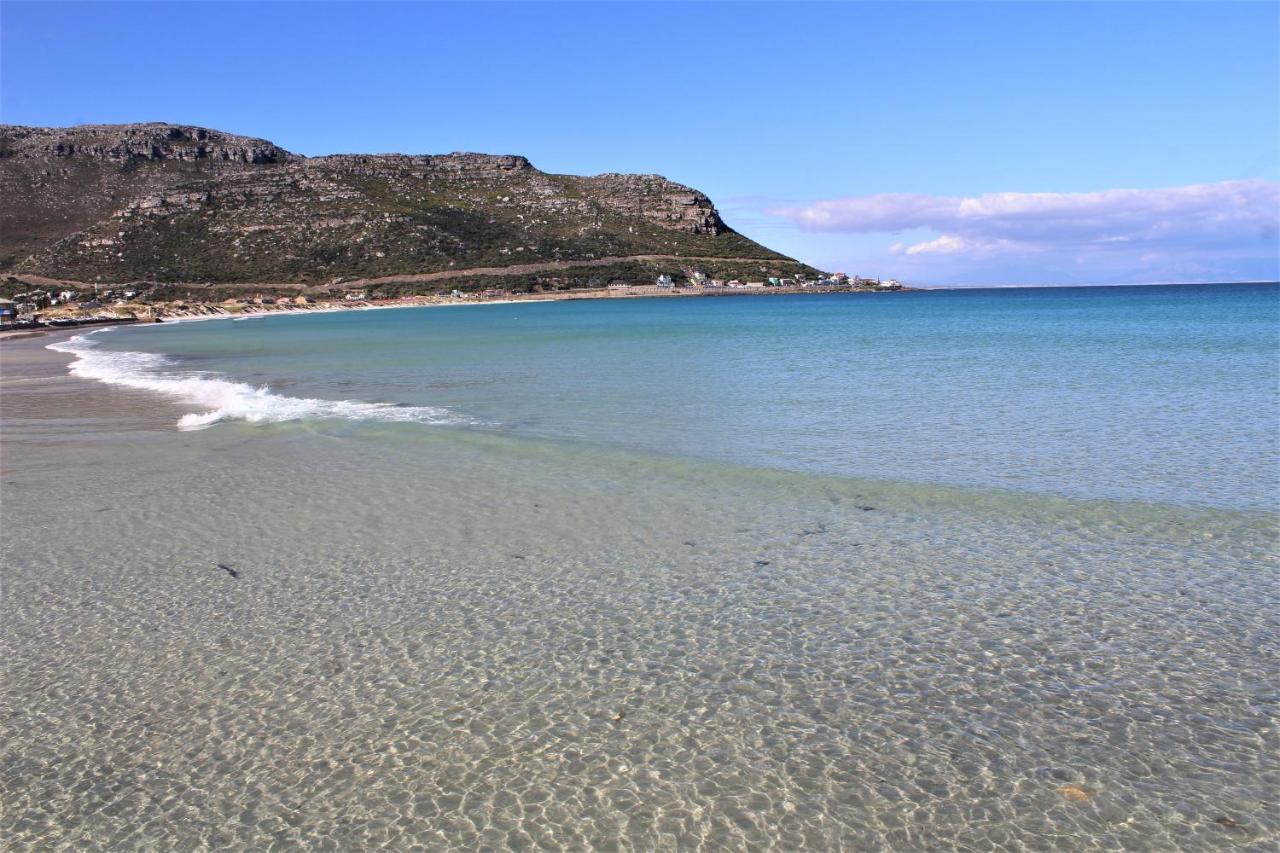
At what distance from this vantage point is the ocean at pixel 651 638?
428 cm

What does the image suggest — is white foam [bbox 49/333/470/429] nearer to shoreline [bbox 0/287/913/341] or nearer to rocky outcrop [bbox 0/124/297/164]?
shoreline [bbox 0/287/913/341]

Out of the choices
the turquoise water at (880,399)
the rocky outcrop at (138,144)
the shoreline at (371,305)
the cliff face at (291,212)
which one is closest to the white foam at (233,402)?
the turquoise water at (880,399)

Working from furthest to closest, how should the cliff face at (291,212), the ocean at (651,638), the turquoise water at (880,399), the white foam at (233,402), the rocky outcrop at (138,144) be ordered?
the rocky outcrop at (138,144), the cliff face at (291,212), the white foam at (233,402), the turquoise water at (880,399), the ocean at (651,638)

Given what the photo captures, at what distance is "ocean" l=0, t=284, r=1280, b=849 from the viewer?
14.0 ft

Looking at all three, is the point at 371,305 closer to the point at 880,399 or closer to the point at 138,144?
the point at 138,144

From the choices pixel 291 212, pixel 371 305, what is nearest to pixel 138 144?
pixel 291 212

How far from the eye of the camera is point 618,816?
4215 millimetres

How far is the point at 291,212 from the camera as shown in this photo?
122875 mm

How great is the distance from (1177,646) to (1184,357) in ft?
88.2

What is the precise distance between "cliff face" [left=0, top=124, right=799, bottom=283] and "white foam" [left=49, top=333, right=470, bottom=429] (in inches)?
3494

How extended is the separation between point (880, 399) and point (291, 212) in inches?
4756

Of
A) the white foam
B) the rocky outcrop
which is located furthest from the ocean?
the rocky outcrop

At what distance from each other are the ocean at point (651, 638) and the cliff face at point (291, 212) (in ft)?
359

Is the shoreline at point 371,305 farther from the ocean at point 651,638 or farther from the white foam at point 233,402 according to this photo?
the ocean at point 651,638
